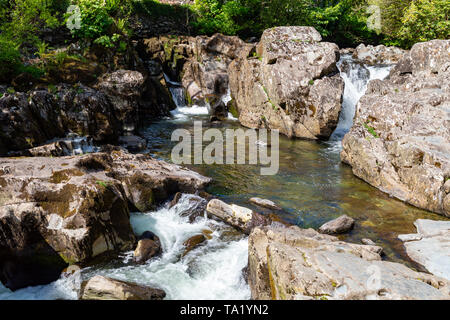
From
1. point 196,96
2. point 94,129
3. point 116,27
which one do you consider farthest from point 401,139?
point 116,27

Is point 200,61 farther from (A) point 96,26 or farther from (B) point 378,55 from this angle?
(B) point 378,55

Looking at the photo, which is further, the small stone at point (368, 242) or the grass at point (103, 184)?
the small stone at point (368, 242)

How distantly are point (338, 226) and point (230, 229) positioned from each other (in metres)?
2.86

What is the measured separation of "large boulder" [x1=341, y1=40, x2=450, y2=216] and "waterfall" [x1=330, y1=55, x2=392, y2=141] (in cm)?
313

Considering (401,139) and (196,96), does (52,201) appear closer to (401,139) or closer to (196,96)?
(401,139)

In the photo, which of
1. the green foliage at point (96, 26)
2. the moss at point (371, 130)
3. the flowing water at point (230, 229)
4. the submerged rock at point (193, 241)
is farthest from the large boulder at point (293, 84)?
the submerged rock at point (193, 241)

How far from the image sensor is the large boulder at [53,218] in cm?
601

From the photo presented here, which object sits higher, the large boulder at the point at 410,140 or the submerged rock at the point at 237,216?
the large boulder at the point at 410,140

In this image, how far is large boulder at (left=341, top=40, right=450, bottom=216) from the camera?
358 inches

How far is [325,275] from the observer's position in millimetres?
4648

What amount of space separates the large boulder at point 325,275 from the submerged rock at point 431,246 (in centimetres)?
149

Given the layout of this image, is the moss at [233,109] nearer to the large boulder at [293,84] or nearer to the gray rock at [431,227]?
the large boulder at [293,84]

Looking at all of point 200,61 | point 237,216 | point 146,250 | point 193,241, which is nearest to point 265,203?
point 237,216

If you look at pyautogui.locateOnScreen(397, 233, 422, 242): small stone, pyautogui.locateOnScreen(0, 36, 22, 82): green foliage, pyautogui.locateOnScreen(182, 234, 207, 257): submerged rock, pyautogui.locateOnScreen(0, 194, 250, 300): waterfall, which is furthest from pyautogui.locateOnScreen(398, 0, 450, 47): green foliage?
pyautogui.locateOnScreen(0, 36, 22, 82): green foliage
